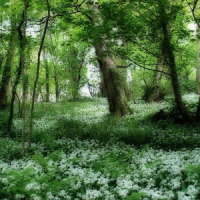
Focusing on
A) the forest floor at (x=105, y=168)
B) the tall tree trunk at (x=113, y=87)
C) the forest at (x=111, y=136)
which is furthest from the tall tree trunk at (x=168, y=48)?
the tall tree trunk at (x=113, y=87)

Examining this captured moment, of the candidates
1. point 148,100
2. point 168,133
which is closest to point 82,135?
point 168,133

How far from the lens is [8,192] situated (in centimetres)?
412

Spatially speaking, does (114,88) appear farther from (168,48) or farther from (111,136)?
(168,48)

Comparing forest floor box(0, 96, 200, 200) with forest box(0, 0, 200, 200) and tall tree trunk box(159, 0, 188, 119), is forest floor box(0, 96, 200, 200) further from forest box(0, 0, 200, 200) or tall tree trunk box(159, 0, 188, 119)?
tall tree trunk box(159, 0, 188, 119)

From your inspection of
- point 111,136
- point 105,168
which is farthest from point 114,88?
point 105,168

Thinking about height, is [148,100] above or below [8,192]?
above

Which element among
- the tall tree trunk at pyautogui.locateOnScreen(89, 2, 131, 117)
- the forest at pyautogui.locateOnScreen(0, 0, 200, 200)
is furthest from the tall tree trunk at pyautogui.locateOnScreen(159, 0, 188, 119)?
the tall tree trunk at pyautogui.locateOnScreen(89, 2, 131, 117)

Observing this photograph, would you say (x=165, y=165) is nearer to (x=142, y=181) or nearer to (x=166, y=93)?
(x=142, y=181)

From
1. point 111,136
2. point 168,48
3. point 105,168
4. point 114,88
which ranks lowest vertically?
point 105,168

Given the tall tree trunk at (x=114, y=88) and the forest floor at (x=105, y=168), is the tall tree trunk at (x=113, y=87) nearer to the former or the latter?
the tall tree trunk at (x=114, y=88)

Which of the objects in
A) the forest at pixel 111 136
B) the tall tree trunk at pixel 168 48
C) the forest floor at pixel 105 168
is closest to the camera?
the forest floor at pixel 105 168

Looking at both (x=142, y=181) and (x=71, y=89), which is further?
(x=71, y=89)

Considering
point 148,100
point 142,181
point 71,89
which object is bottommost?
point 142,181

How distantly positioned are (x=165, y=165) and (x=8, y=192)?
322 centimetres
